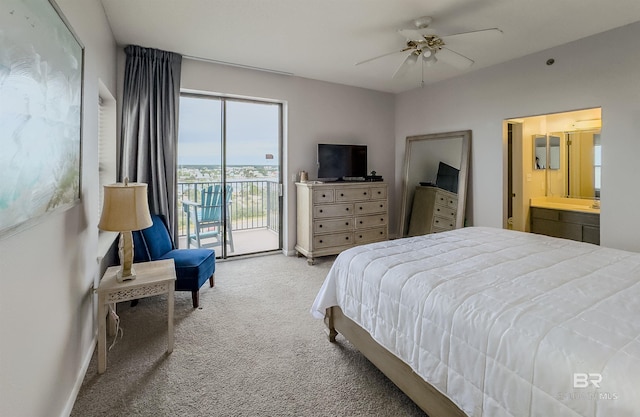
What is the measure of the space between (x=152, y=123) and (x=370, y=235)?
3.29m

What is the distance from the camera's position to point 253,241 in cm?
511

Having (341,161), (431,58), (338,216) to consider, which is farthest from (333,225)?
(431,58)

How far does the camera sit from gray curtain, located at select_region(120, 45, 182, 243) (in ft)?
11.5

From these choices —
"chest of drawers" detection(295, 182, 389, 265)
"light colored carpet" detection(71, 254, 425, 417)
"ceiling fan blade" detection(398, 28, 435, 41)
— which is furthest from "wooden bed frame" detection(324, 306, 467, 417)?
"ceiling fan blade" detection(398, 28, 435, 41)

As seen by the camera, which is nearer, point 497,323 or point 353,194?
point 497,323

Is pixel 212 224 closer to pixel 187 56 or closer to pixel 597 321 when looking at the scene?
pixel 187 56

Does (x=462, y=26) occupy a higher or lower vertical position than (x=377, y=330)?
higher

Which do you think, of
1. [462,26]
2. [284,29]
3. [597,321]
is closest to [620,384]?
[597,321]

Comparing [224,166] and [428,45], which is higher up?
[428,45]

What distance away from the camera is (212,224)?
14.6 feet

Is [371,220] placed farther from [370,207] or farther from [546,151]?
[546,151]

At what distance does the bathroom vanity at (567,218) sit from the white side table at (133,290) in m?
4.71

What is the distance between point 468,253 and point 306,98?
11.4ft

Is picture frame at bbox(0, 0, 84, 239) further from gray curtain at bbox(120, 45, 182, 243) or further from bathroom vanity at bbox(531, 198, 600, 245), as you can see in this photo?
bathroom vanity at bbox(531, 198, 600, 245)
